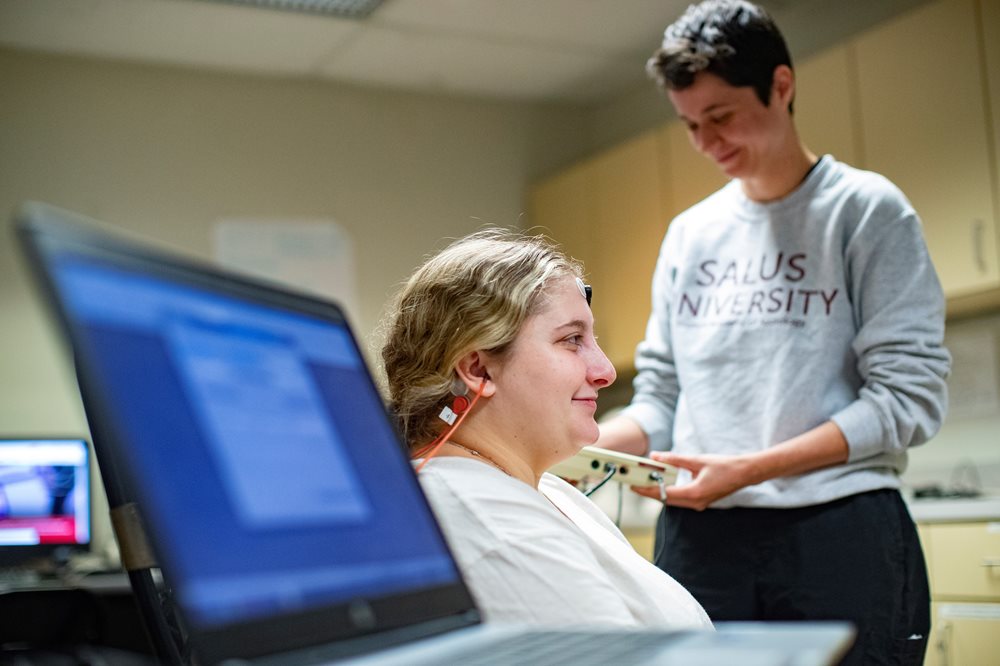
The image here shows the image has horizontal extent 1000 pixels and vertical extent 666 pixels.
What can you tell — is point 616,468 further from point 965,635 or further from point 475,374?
point 965,635

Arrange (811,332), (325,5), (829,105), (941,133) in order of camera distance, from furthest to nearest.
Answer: (325,5) → (829,105) → (941,133) → (811,332)

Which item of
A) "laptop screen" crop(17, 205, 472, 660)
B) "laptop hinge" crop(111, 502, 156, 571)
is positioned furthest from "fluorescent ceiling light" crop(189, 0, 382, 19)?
"laptop screen" crop(17, 205, 472, 660)

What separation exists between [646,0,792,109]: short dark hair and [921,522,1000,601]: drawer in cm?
154

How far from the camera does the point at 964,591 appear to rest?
9.25 feet

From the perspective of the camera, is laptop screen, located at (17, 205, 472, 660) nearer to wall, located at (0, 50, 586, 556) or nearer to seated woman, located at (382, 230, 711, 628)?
seated woman, located at (382, 230, 711, 628)

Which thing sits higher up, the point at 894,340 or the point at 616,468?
the point at 894,340

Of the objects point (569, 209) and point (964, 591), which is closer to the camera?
point (964, 591)

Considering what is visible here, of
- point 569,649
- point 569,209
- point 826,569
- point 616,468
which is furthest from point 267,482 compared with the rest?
point 569,209

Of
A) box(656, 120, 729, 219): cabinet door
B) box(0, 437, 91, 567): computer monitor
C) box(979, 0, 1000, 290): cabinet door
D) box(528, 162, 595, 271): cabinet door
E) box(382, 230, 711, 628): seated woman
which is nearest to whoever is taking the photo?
box(382, 230, 711, 628): seated woman

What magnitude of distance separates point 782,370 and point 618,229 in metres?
2.82

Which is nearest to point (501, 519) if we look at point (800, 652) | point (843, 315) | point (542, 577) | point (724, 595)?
point (542, 577)

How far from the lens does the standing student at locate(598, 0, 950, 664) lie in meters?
1.64

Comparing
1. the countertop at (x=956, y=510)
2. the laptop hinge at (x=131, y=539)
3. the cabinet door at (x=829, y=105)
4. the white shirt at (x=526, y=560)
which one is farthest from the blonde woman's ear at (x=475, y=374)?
the cabinet door at (x=829, y=105)

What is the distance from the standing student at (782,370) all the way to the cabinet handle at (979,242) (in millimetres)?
1487
